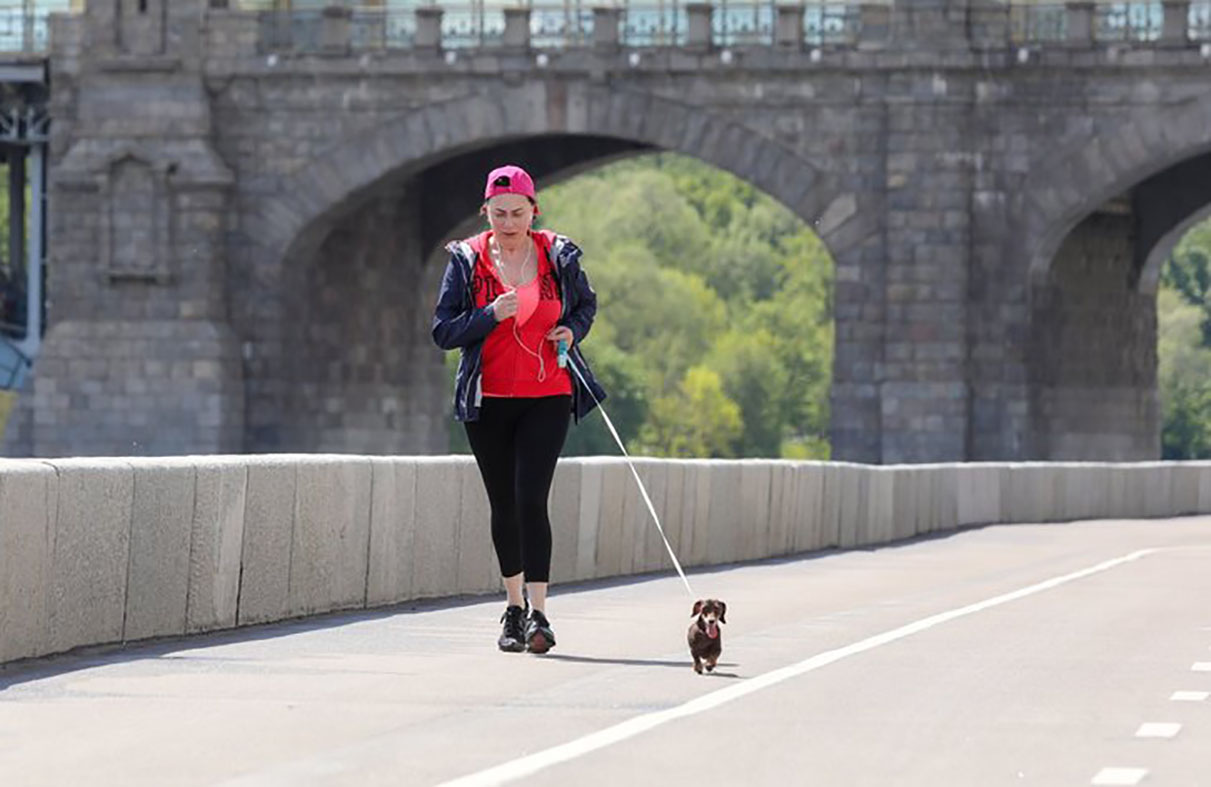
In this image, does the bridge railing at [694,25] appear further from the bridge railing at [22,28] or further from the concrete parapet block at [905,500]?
the concrete parapet block at [905,500]

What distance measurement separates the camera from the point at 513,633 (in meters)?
14.2

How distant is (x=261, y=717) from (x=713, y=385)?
11542cm

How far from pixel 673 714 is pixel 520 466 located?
3.22 meters

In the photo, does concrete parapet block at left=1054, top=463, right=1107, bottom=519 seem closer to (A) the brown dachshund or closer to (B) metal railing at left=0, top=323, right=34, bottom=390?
(B) metal railing at left=0, top=323, right=34, bottom=390

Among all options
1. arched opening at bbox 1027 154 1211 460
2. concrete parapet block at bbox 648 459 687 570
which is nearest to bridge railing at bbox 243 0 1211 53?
arched opening at bbox 1027 154 1211 460

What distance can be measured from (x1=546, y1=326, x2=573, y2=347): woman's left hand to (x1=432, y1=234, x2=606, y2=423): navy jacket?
7cm

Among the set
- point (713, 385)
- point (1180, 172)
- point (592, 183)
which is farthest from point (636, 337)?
point (1180, 172)

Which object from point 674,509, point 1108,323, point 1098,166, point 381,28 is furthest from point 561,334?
point 1108,323

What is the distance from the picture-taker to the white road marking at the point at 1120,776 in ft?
30.3

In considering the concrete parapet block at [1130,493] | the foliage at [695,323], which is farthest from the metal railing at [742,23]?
the foliage at [695,323]

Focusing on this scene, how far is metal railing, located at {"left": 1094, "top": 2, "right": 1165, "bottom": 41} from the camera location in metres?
53.8

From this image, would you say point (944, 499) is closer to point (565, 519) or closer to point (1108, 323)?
point (565, 519)

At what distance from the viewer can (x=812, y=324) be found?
450 feet

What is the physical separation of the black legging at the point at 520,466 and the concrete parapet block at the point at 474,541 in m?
4.93
